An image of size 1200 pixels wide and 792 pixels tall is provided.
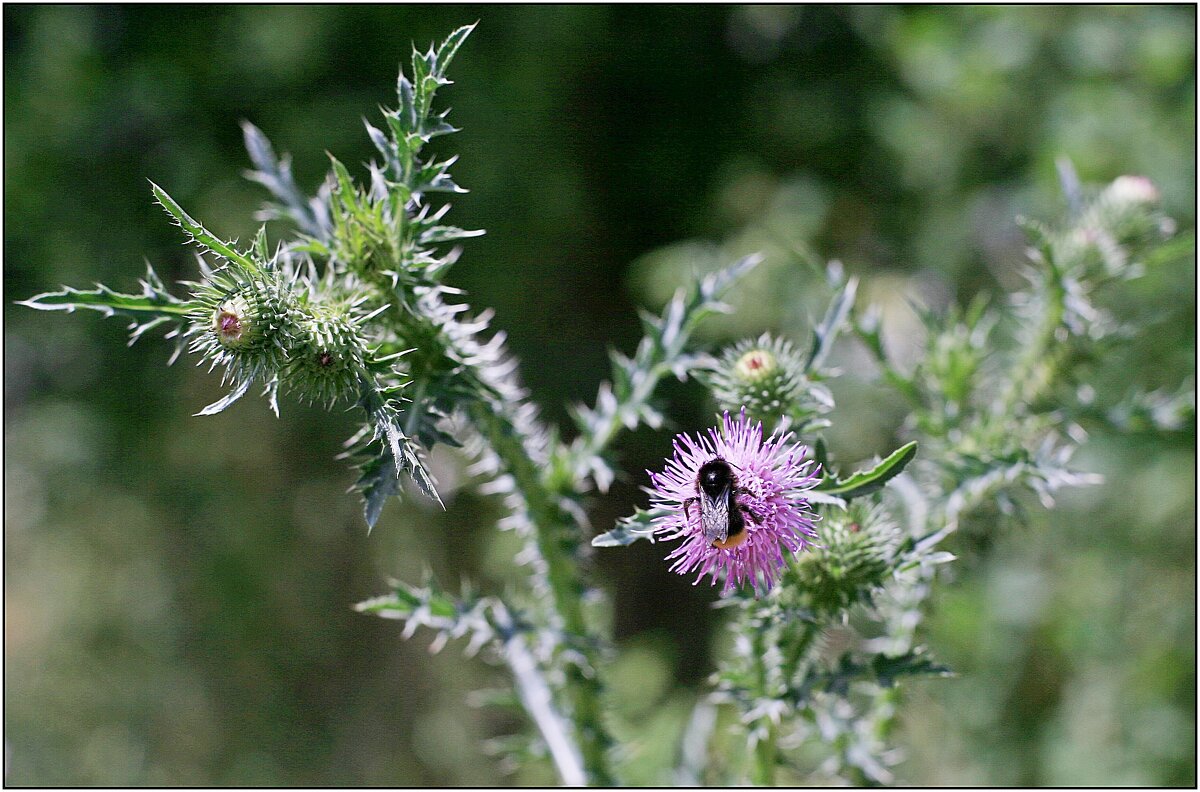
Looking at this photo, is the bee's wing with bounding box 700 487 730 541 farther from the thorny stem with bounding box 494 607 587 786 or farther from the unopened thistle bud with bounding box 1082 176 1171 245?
the unopened thistle bud with bounding box 1082 176 1171 245

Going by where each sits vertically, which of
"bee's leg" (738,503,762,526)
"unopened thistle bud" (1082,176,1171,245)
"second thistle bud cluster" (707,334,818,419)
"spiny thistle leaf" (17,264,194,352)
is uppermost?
"unopened thistle bud" (1082,176,1171,245)

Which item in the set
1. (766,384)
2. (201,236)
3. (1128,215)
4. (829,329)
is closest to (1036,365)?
(1128,215)

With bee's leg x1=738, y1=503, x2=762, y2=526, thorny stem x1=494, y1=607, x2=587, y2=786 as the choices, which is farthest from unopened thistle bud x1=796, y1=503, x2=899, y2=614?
thorny stem x1=494, y1=607, x2=587, y2=786

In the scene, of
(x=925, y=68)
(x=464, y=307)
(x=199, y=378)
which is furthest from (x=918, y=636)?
(x=199, y=378)

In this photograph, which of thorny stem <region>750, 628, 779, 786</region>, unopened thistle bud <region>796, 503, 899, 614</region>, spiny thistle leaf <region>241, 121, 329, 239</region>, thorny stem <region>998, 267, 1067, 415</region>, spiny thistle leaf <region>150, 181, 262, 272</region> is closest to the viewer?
spiny thistle leaf <region>150, 181, 262, 272</region>

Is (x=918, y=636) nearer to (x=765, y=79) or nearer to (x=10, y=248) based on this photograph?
(x=765, y=79)

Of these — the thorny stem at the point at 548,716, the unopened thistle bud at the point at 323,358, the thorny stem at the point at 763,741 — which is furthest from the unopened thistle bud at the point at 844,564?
the unopened thistle bud at the point at 323,358

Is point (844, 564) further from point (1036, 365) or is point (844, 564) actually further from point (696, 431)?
point (1036, 365)
